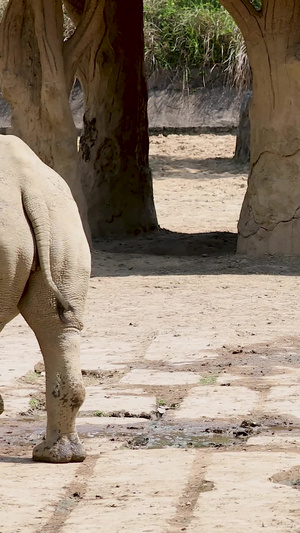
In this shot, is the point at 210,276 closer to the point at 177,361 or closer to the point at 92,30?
the point at 92,30

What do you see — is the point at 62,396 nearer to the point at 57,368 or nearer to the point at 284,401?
the point at 57,368

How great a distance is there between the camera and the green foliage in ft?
74.5

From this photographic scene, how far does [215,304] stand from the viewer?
940 cm

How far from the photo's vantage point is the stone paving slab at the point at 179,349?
728 centimetres

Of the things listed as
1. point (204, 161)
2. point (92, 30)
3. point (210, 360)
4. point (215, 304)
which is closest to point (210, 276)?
point (215, 304)

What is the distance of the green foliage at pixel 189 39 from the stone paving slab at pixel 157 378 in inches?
637

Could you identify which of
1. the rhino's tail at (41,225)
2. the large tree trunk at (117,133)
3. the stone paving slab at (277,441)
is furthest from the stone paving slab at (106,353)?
the large tree trunk at (117,133)

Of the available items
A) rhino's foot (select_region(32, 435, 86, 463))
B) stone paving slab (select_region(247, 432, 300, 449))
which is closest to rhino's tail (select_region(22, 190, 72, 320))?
rhino's foot (select_region(32, 435, 86, 463))

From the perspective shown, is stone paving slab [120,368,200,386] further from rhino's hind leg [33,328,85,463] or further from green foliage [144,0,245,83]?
green foliage [144,0,245,83]

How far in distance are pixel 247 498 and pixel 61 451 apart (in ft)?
3.19

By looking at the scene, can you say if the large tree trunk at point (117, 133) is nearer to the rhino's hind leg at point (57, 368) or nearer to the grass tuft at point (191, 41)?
the grass tuft at point (191, 41)

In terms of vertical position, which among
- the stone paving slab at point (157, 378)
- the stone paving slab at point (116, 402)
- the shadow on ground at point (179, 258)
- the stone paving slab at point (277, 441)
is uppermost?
the stone paving slab at point (277, 441)

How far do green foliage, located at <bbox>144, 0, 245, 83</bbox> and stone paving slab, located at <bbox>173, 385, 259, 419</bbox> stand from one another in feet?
54.5

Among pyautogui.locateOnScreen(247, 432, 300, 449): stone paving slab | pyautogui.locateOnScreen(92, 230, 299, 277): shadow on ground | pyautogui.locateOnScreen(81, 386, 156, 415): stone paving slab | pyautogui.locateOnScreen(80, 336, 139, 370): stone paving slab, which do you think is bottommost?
pyautogui.locateOnScreen(92, 230, 299, 277): shadow on ground
